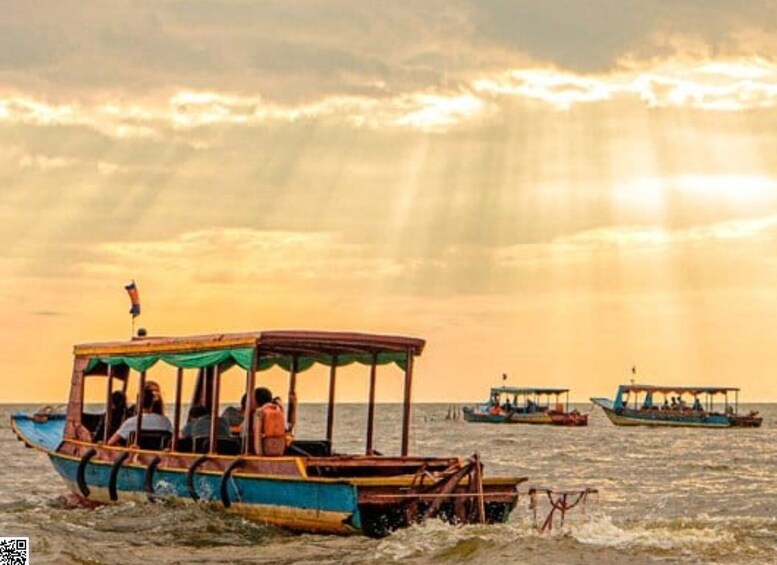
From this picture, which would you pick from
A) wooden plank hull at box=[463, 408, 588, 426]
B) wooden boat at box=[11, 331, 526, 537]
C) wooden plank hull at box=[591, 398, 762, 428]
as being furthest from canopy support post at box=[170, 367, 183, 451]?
wooden plank hull at box=[463, 408, 588, 426]

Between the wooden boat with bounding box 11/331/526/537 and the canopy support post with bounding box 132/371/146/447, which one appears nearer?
the wooden boat with bounding box 11/331/526/537

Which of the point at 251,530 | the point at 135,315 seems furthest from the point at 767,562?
the point at 135,315

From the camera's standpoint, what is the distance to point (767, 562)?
1658cm

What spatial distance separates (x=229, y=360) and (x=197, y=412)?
1847mm

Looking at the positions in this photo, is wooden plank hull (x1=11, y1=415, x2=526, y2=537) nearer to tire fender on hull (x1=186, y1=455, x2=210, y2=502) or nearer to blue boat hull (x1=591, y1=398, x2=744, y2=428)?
tire fender on hull (x1=186, y1=455, x2=210, y2=502)

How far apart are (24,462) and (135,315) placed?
23443mm

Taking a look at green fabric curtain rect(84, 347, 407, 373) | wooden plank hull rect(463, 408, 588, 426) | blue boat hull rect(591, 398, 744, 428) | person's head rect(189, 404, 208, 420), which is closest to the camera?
green fabric curtain rect(84, 347, 407, 373)

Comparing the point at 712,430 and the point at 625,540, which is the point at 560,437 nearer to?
the point at 712,430

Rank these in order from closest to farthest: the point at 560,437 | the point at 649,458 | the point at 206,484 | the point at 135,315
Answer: the point at 206,484, the point at 135,315, the point at 649,458, the point at 560,437

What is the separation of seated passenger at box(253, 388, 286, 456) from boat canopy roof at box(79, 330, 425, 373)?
0.68 m

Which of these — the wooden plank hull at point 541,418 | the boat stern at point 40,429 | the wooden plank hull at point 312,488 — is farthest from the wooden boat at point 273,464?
the wooden plank hull at point 541,418

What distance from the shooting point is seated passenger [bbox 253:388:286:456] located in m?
18.2

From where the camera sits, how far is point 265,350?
19531 millimetres

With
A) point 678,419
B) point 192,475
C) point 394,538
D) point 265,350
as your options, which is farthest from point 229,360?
point 678,419
